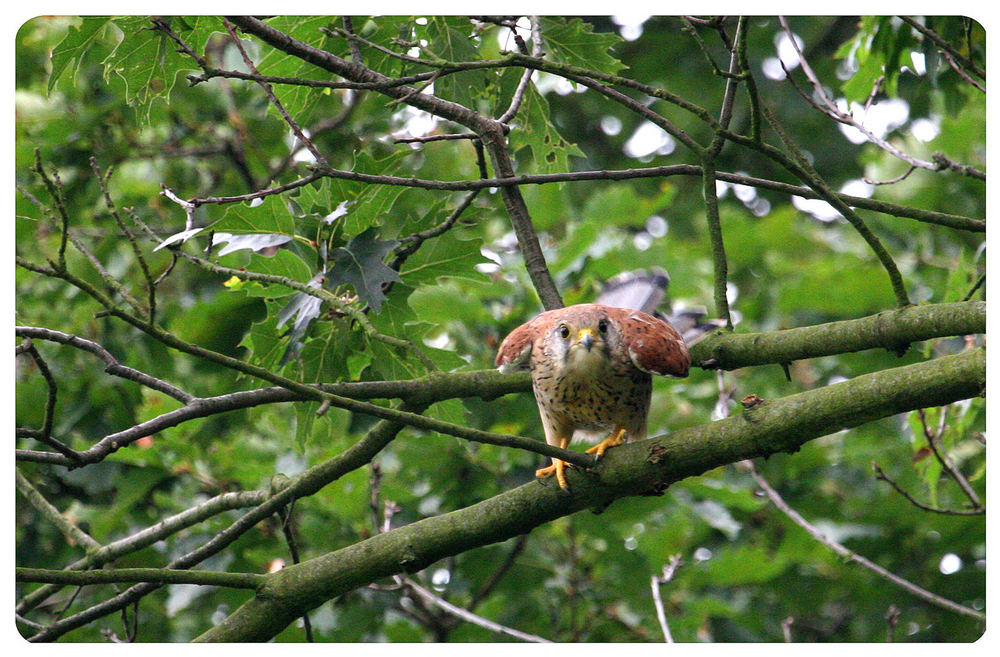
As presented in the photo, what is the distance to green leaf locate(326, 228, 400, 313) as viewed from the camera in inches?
89.9

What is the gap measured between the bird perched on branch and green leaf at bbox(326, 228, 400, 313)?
1.43ft

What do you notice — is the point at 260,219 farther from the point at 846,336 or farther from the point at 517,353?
the point at 846,336

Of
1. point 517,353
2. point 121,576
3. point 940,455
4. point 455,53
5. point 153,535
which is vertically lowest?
point 121,576

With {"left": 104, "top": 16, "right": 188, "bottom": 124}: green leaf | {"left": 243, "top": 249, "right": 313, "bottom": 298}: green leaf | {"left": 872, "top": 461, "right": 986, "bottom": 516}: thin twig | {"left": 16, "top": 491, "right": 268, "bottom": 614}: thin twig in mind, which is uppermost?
{"left": 104, "top": 16, "right": 188, "bottom": 124}: green leaf

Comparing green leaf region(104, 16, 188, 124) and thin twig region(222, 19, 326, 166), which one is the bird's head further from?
green leaf region(104, 16, 188, 124)

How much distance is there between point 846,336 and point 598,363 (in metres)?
0.62

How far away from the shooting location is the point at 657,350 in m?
2.39

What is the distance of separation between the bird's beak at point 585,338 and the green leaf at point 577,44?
2.46 ft

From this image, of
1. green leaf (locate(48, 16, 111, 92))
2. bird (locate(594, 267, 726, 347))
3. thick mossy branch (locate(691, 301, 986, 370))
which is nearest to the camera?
thick mossy branch (locate(691, 301, 986, 370))

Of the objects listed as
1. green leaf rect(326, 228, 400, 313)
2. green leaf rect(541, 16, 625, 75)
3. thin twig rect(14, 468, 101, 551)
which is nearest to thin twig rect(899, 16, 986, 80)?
green leaf rect(541, 16, 625, 75)

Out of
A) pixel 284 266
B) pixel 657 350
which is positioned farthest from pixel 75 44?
pixel 657 350

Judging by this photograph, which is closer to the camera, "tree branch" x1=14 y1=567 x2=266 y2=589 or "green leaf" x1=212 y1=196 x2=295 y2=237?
"tree branch" x1=14 y1=567 x2=266 y2=589

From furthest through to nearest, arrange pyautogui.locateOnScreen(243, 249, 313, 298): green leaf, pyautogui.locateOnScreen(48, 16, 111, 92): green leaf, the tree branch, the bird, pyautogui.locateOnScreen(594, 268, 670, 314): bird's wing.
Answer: pyautogui.locateOnScreen(594, 268, 670, 314): bird's wing
the bird
pyautogui.locateOnScreen(48, 16, 111, 92): green leaf
pyautogui.locateOnScreen(243, 249, 313, 298): green leaf
the tree branch

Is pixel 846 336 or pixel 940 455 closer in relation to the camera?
pixel 846 336
